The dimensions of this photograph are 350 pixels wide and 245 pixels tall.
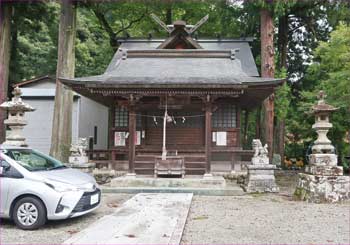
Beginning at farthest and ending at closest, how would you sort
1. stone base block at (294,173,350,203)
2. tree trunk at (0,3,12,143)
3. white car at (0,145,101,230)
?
tree trunk at (0,3,12,143), stone base block at (294,173,350,203), white car at (0,145,101,230)

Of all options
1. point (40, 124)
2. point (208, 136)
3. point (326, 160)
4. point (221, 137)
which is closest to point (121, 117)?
point (221, 137)

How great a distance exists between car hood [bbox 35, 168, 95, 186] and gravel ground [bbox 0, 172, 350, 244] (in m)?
0.79

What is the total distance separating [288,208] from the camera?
8.30 metres

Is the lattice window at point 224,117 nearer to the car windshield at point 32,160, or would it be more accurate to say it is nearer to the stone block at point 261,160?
the stone block at point 261,160

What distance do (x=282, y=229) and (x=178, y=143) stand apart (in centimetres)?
792

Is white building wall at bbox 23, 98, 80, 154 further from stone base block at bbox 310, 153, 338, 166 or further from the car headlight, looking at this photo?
stone base block at bbox 310, 153, 338, 166

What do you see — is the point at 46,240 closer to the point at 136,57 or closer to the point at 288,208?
the point at 288,208

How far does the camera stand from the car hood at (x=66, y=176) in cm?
621

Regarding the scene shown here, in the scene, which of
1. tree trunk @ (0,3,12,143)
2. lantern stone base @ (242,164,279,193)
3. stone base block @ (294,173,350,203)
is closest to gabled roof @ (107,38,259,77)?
tree trunk @ (0,3,12,143)

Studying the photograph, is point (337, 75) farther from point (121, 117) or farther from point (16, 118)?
point (16, 118)

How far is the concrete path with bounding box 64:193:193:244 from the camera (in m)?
5.22

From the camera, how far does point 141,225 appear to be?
618cm

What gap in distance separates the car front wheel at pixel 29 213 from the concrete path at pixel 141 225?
2.85 feet

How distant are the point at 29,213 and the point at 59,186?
680 millimetres
